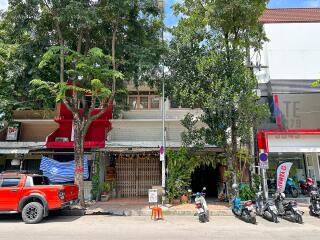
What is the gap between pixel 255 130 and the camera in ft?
50.3

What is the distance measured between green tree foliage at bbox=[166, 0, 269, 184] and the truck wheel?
23.8 ft

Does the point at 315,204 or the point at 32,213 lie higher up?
the point at 315,204

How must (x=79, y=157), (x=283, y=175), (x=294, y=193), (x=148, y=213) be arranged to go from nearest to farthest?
(x=148, y=213) < (x=79, y=157) < (x=283, y=175) < (x=294, y=193)

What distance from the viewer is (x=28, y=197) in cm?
1010

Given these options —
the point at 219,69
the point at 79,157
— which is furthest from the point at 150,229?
the point at 219,69

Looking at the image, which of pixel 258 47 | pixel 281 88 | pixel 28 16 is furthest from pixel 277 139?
pixel 28 16

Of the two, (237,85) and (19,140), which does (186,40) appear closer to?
(237,85)

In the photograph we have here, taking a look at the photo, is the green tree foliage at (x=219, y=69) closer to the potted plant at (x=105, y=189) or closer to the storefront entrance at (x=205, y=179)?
the storefront entrance at (x=205, y=179)

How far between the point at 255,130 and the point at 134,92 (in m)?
8.21

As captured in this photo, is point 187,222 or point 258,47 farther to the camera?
point 258,47

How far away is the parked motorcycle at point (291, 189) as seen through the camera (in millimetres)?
14758

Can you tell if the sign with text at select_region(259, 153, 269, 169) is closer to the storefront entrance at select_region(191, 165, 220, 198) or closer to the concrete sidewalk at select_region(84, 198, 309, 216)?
the concrete sidewalk at select_region(84, 198, 309, 216)

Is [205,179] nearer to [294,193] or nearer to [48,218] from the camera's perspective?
[294,193]

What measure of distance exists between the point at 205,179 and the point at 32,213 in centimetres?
1116
